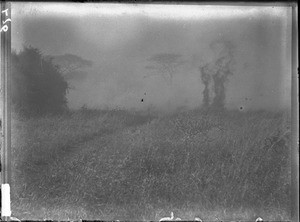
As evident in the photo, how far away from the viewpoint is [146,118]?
7.86 feet

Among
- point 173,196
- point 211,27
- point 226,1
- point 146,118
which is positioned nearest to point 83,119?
point 146,118

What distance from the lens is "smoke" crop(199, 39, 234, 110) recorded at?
2.37 metres

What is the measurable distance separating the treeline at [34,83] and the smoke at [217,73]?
35.1 inches

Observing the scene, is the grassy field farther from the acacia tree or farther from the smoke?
the acacia tree

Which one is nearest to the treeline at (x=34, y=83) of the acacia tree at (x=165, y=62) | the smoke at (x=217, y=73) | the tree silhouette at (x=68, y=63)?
the tree silhouette at (x=68, y=63)

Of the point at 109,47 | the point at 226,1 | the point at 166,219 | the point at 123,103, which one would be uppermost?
the point at 226,1

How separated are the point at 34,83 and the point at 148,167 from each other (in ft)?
2.84

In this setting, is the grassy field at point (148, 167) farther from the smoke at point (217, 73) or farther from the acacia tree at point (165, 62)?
the acacia tree at point (165, 62)

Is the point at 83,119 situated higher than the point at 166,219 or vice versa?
the point at 83,119

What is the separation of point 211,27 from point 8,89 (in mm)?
1297

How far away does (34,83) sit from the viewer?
2352 mm

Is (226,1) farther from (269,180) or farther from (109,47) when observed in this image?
(269,180)

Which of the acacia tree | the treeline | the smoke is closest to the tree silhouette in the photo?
the treeline

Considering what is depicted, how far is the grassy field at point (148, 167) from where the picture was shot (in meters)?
2.37
